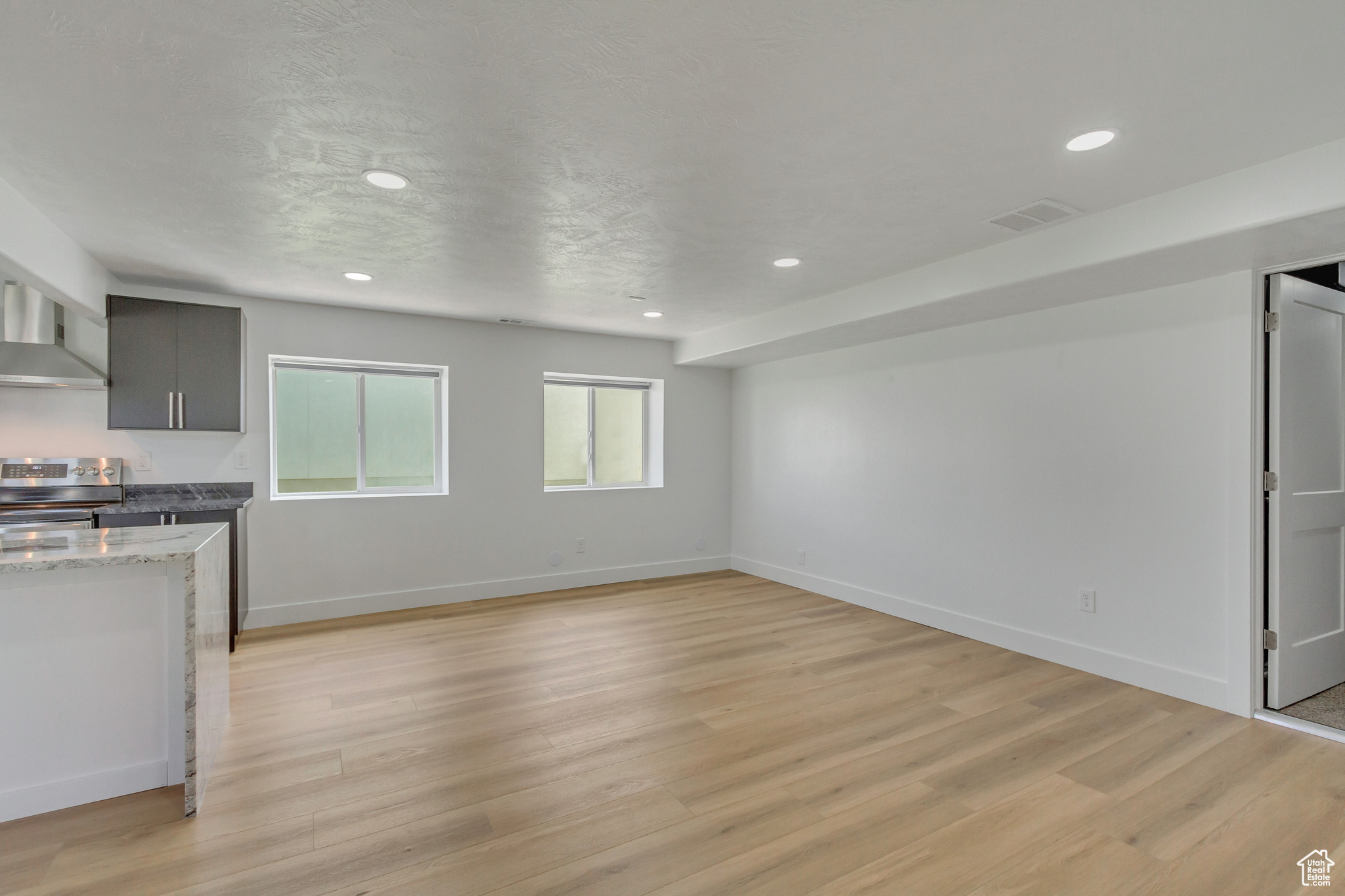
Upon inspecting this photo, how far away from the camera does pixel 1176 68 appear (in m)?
1.76

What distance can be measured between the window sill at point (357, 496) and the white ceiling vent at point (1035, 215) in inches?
170

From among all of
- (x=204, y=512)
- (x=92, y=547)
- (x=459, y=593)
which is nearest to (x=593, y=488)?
(x=459, y=593)

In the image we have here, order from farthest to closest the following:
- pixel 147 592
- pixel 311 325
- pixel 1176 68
A: pixel 311 325
pixel 147 592
pixel 1176 68

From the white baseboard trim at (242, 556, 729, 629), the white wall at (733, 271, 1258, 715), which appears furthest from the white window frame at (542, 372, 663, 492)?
the white wall at (733, 271, 1258, 715)

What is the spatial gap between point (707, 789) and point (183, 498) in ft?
13.4

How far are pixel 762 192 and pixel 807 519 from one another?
359cm

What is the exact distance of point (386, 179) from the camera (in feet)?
8.24

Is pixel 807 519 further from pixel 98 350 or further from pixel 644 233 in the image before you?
pixel 98 350

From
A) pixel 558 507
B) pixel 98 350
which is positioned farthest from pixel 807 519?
pixel 98 350

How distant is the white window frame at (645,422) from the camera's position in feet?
19.5

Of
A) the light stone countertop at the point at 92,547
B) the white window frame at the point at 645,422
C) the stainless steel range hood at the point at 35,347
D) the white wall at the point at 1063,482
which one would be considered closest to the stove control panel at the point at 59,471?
the stainless steel range hood at the point at 35,347

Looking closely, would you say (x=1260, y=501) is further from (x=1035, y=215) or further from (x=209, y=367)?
(x=209, y=367)

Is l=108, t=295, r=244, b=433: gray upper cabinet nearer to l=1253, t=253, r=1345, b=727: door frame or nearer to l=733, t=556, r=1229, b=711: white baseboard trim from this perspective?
l=733, t=556, r=1229, b=711: white baseboard trim

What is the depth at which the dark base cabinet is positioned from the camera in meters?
3.61
